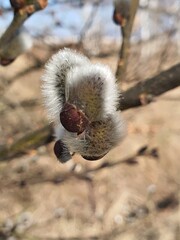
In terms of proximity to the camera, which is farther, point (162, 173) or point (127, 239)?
point (162, 173)

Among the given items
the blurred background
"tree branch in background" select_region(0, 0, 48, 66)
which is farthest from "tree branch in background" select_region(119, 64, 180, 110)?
the blurred background

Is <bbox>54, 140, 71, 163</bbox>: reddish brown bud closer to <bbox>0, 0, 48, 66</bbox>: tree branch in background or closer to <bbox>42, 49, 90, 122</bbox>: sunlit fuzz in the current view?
<bbox>42, 49, 90, 122</bbox>: sunlit fuzz

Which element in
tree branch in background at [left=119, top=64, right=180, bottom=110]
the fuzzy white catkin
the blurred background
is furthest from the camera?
the blurred background

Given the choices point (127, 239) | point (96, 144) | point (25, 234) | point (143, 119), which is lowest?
point (143, 119)

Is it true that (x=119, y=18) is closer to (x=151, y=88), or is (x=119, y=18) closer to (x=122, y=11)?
(x=122, y=11)

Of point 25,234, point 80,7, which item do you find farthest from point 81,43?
point 25,234

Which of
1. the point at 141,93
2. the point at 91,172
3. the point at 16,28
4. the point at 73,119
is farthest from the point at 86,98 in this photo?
the point at 91,172

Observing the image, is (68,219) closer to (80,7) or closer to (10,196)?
(10,196)

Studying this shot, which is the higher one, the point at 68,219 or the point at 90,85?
the point at 90,85
